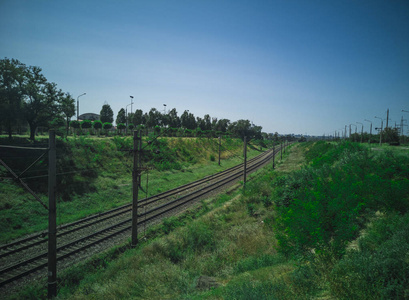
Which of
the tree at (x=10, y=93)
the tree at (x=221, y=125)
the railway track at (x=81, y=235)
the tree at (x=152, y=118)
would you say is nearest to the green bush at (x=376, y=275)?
the railway track at (x=81, y=235)

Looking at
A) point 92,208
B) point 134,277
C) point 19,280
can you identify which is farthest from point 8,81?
point 134,277

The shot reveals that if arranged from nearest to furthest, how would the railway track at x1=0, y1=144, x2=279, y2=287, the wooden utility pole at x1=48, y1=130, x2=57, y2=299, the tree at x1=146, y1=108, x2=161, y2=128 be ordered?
the wooden utility pole at x1=48, y1=130, x2=57, y2=299, the railway track at x1=0, y1=144, x2=279, y2=287, the tree at x1=146, y1=108, x2=161, y2=128

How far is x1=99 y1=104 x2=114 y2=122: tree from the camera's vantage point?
68000 millimetres

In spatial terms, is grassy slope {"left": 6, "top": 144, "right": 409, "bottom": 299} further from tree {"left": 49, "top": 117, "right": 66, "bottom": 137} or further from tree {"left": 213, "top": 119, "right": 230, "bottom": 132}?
tree {"left": 213, "top": 119, "right": 230, "bottom": 132}

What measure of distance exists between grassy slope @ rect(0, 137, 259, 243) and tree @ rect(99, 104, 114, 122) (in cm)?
3623

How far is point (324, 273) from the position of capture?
5848mm

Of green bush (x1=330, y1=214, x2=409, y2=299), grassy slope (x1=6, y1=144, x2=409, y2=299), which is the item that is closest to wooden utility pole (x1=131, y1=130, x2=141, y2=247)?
grassy slope (x1=6, y1=144, x2=409, y2=299)

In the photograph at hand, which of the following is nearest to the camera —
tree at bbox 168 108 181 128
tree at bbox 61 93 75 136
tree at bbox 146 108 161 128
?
tree at bbox 61 93 75 136

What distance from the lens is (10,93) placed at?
22.0 metres

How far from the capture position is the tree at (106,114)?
6800 centimetres

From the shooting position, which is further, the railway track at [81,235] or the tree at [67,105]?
the tree at [67,105]

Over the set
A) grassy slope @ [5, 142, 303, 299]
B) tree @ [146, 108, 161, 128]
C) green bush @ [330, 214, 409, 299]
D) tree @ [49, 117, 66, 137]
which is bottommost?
grassy slope @ [5, 142, 303, 299]

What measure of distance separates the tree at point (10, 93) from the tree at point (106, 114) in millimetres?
46359

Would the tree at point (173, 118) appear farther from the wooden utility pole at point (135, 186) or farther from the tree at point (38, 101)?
the wooden utility pole at point (135, 186)
